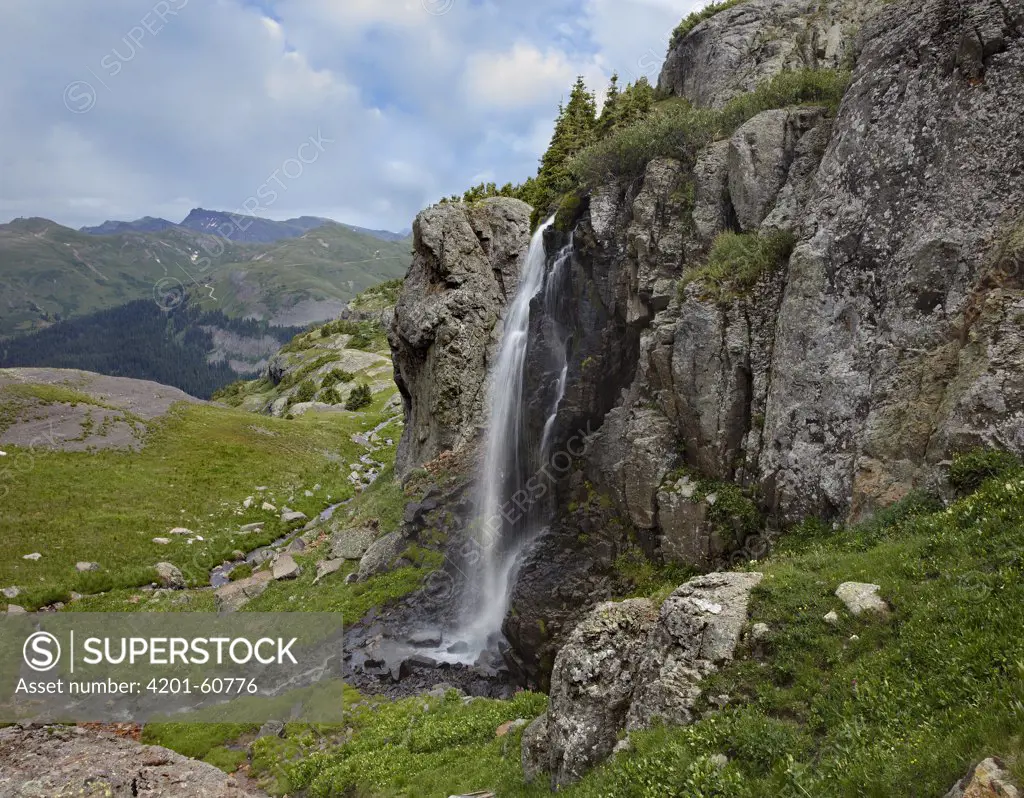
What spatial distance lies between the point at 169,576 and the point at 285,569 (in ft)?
26.5

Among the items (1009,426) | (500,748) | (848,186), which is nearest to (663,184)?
(848,186)

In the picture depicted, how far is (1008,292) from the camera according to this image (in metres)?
13.3

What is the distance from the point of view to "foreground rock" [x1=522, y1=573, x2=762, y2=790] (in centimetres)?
1115

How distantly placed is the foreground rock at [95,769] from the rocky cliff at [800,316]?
12.2 m

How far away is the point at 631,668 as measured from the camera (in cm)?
1252

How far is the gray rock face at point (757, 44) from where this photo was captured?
116 feet

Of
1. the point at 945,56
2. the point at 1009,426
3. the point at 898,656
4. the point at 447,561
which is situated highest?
the point at 945,56

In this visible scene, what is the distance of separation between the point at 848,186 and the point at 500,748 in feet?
66.6

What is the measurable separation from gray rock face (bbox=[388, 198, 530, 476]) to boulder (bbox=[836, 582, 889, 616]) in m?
29.6

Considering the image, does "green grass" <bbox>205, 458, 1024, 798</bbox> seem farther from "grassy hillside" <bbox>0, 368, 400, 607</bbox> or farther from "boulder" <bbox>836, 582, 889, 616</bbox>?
"grassy hillside" <bbox>0, 368, 400, 607</bbox>

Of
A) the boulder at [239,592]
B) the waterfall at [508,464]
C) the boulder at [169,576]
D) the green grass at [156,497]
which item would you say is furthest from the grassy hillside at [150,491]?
the waterfall at [508,464]

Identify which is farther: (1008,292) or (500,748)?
(500,748)

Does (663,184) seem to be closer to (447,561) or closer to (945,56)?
(945,56)

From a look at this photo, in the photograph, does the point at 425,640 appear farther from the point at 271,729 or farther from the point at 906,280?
the point at 906,280
